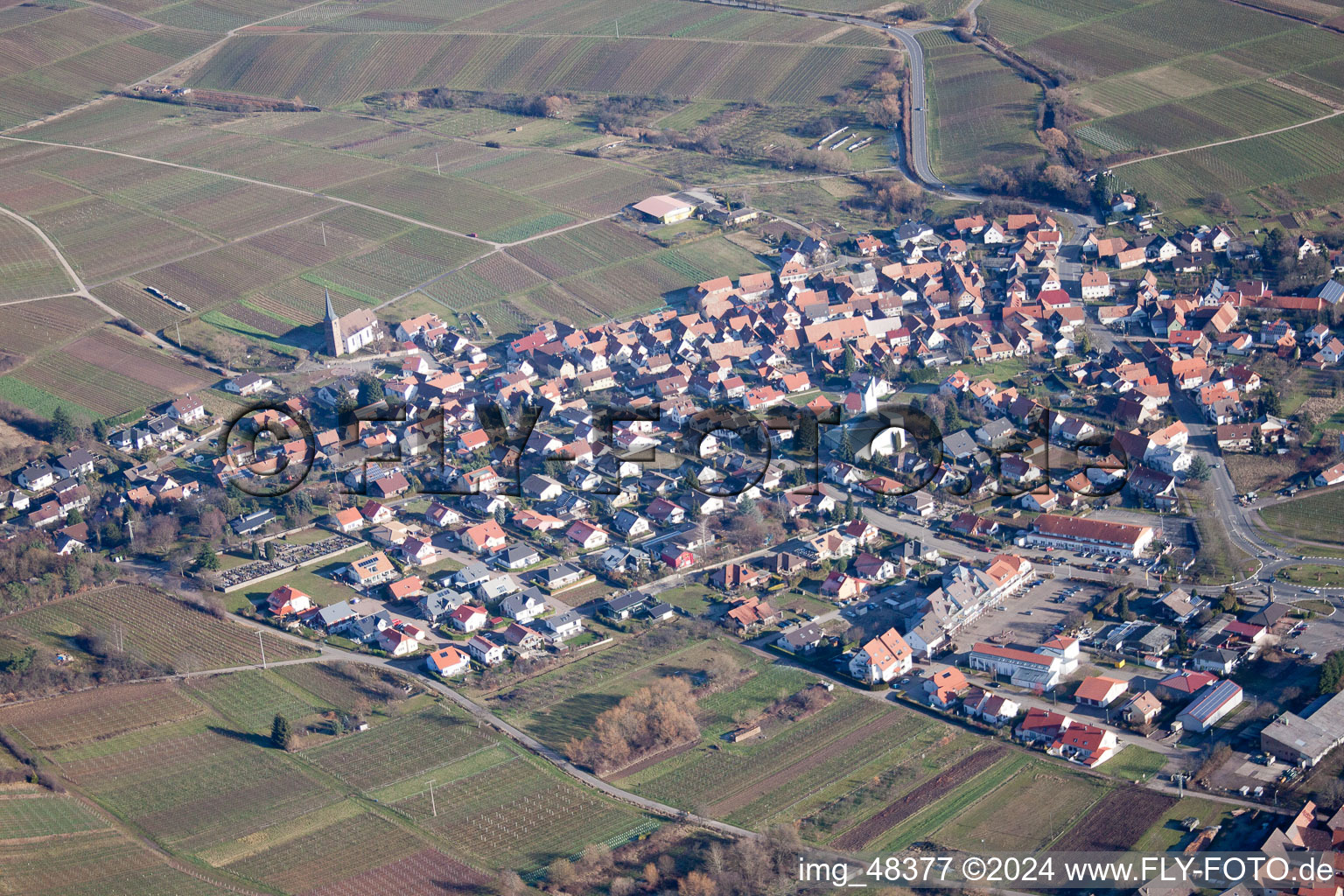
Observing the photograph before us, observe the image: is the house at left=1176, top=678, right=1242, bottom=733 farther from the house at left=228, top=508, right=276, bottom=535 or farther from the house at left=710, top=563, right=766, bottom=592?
the house at left=228, top=508, right=276, bottom=535

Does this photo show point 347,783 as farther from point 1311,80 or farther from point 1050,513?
point 1311,80

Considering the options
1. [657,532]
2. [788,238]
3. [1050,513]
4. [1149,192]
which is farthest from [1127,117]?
[657,532]

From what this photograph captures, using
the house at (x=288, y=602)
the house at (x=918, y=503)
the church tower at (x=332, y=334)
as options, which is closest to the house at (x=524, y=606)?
the house at (x=288, y=602)

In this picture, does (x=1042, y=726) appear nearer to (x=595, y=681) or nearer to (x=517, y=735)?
(x=595, y=681)

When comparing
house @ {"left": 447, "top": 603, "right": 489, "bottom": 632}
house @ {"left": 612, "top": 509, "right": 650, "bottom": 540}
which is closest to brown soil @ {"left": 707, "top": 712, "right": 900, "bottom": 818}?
house @ {"left": 447, "top": 603, "right": 489, "bottom": 632}

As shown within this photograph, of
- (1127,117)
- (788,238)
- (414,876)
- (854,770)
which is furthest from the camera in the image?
(1127,117)

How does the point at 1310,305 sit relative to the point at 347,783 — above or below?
above

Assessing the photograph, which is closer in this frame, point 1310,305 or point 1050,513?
point 1050,513
